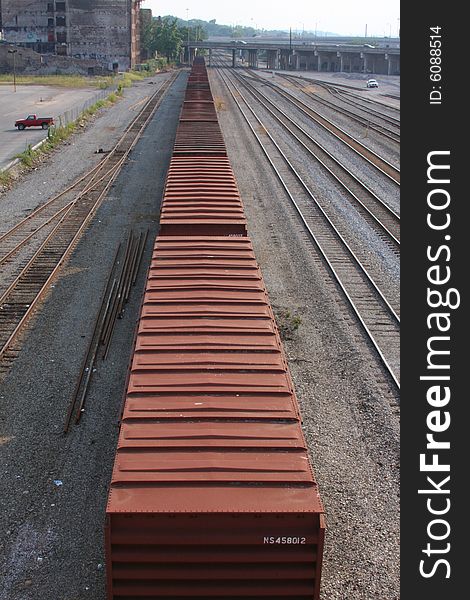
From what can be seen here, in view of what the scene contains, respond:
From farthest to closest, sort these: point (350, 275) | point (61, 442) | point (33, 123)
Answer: point (33, 123)
point (350, 275)
point (61, 442)

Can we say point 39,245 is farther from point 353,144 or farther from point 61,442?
point 353,144

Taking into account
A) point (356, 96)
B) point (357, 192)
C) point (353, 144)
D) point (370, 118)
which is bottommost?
point (357, 192)

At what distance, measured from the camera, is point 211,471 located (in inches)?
364

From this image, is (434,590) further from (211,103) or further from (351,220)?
(211,103)

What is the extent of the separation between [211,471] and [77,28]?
124 m

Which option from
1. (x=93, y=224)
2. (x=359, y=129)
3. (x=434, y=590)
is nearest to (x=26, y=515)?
(x=434, y=590)

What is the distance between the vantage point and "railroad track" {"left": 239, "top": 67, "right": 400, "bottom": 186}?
41.5 metres

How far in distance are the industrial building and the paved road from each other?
88.4 ft

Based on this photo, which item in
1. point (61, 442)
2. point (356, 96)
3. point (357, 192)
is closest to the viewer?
point (61, 442)

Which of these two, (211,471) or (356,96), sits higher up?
(356,96)

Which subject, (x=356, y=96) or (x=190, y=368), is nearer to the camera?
(x=190, y=368)

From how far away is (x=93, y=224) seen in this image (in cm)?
2967

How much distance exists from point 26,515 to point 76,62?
11629cm

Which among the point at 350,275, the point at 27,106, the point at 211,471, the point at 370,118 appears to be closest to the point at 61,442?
the point at 211,471
